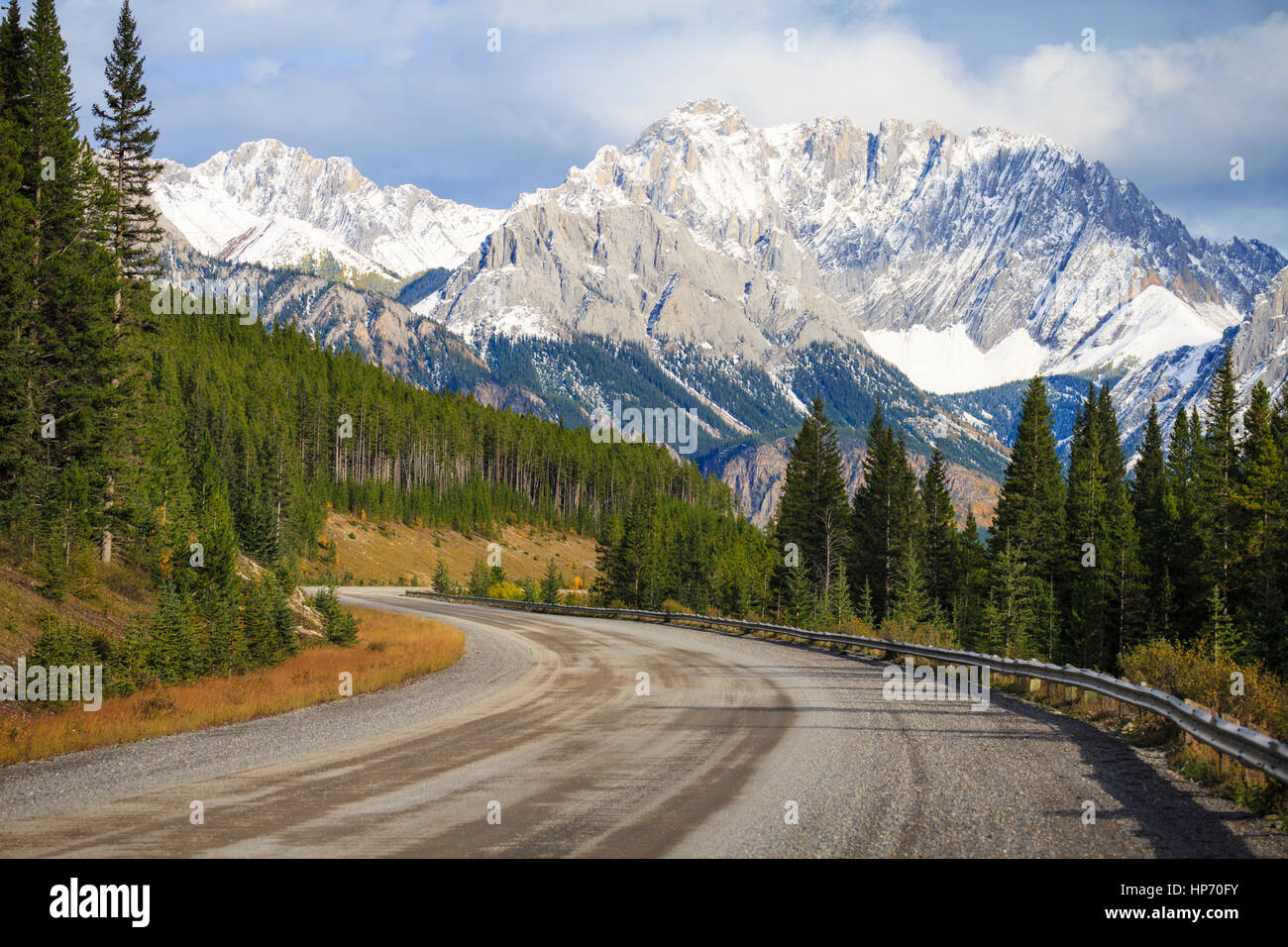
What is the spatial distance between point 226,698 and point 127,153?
76.6 feet

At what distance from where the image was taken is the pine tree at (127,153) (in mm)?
30859

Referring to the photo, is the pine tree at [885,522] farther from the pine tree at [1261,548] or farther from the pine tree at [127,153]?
the pine tree at [127,153]

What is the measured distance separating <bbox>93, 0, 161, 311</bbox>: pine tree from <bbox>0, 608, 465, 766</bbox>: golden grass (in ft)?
52.7

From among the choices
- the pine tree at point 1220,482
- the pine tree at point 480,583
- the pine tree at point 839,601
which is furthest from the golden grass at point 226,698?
the pine tree at point 1220,482

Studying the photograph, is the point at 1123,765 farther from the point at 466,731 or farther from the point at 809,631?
the point at 809,631

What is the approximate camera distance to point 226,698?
672 inches

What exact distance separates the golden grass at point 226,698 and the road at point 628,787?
576 millimetres

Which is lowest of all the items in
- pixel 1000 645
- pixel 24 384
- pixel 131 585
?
pixel 1000 645

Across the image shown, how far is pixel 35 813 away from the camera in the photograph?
8828 millimetres

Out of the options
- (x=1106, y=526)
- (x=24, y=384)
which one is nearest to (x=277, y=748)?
(x=24, y=384)

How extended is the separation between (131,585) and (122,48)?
735 inches

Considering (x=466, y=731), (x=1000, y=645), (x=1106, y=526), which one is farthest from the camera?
(x=1106, y=526)

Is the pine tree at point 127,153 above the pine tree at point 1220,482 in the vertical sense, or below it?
above
